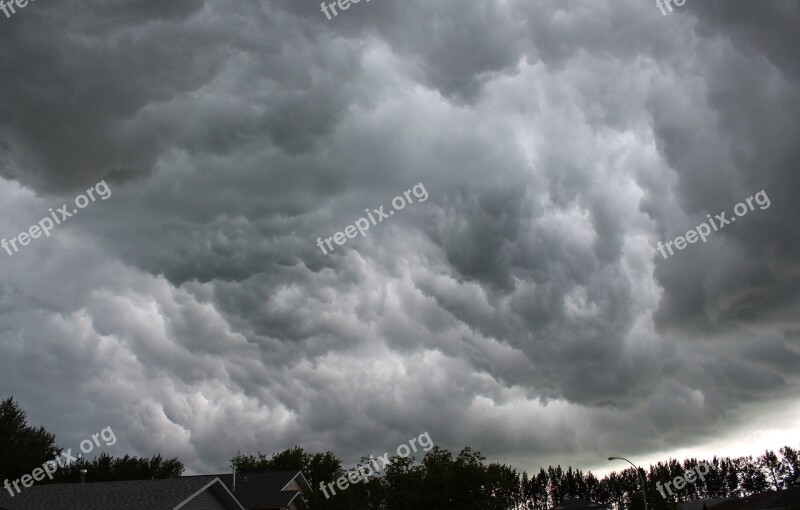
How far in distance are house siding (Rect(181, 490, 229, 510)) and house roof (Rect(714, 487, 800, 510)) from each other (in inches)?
3189

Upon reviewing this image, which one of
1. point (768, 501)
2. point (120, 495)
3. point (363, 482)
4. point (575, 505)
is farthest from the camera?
point (575, 505)

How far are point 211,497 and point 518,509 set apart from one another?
6538 inches

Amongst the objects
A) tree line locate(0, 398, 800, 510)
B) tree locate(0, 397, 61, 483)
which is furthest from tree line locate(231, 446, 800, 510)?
tree locate(0, 397, 61, 483)

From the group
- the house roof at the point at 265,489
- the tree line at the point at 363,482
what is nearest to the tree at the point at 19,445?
the tree line at the point at 363,482

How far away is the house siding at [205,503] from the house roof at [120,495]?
0.99ft

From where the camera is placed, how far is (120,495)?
39031 millimetres

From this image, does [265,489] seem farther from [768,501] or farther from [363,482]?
[768,501]

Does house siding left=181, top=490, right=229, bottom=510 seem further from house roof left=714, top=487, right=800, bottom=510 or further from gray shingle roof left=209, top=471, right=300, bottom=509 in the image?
house roof left=714, top=487, right=800, bottom=510

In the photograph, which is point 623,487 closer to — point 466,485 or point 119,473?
point 119,473

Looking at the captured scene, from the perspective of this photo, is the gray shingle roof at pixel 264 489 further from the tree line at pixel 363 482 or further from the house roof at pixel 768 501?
the house roof at pixel 768 501

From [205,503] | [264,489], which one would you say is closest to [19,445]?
[264,489]

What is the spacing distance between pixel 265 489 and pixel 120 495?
22.7 meters

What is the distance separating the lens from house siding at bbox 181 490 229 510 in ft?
126

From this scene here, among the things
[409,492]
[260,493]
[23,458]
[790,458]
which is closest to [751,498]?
[790,458]
